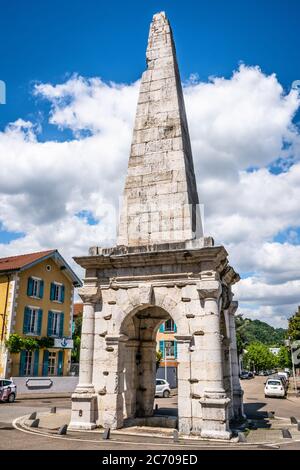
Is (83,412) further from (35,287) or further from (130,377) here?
(35,287)

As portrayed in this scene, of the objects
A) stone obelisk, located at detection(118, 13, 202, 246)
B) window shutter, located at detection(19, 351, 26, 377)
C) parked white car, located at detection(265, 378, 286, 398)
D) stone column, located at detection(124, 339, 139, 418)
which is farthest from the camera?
window shutter, located at detection(19, 351, 26, 377)

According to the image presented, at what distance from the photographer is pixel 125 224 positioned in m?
14.0

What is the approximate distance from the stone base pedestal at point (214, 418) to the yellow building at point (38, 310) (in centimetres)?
2357

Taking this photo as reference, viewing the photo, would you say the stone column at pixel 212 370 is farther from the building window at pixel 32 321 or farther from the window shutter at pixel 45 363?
the window shutter at pixel 45 363

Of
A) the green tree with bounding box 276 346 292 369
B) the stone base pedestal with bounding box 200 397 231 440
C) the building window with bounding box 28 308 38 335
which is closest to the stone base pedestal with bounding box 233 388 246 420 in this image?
the stone base pedestal with bounding box 200 397 231 440

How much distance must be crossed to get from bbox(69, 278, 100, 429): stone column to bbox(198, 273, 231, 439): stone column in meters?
3.50

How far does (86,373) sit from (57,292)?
2617 centimetres

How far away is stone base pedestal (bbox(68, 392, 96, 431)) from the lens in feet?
38.8

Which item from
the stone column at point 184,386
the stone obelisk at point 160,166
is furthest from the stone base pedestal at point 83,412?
the stone obelisk at point 160,166

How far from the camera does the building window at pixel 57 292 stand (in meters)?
37.0

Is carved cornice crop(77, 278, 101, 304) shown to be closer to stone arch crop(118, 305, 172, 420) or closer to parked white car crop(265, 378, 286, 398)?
stone arch crop(118, 305, 172, 420)

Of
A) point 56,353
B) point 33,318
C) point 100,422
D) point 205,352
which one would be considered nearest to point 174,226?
point 205,352

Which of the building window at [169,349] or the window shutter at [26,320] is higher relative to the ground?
the window shutter at [26,320]
